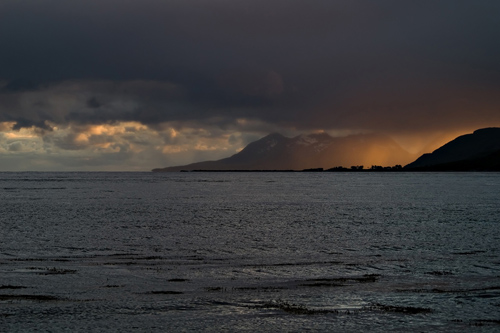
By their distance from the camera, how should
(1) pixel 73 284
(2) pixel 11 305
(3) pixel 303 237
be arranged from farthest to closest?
(3) pixel 303 237
(1) pixel 73 284
(2) pixel 11 305

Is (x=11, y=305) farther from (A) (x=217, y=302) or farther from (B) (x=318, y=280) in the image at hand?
(B) (x=318, y=280)

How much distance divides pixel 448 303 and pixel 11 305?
64.6 feet

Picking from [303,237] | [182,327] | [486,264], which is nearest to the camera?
[182,327]

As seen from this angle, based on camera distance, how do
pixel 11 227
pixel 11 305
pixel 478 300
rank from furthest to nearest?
1. pixel 11 227
2. pixel 478 300
3. pixel 11 305

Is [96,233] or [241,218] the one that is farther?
[241,218]

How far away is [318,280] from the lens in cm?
2880

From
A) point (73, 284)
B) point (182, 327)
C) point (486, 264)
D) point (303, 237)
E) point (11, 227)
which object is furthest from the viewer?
point (11, 227)

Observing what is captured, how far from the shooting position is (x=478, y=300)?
24.2m

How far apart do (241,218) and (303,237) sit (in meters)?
21.8

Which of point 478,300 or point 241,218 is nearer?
point 478,300

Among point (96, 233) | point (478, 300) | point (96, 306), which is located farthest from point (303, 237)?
point (96, 306)

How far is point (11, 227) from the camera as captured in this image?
2295 inches

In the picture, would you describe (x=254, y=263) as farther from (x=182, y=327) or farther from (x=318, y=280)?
(x=182, y=327)

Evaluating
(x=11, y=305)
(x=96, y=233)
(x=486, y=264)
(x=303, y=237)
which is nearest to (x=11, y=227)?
(x=96, y=233)
